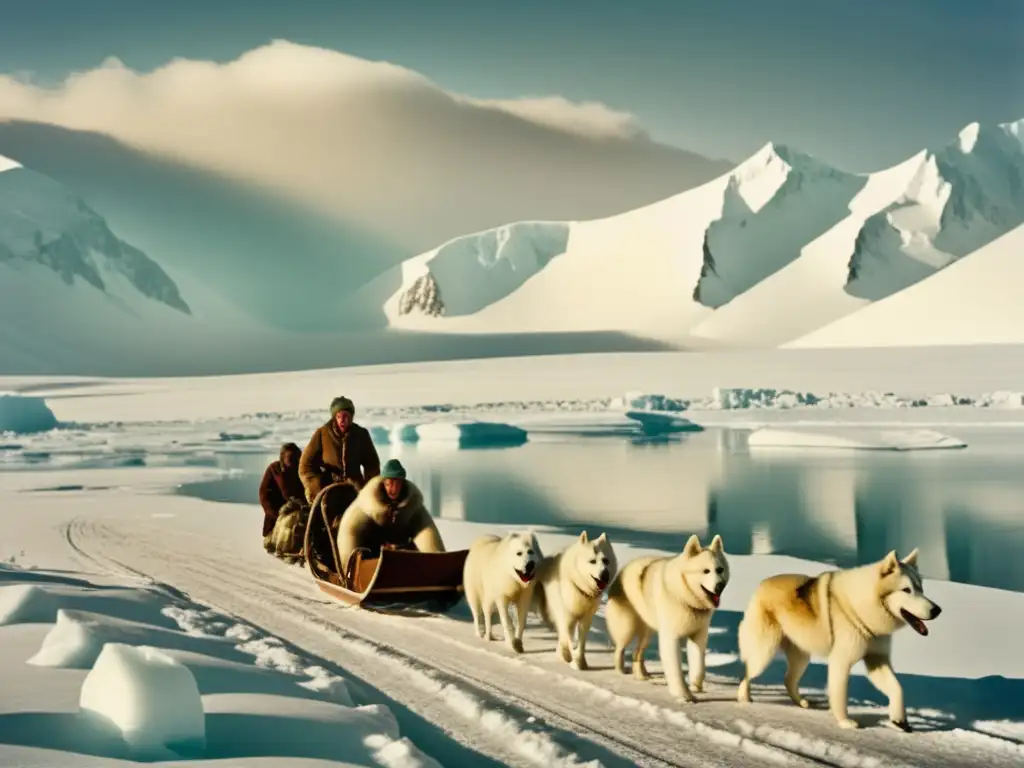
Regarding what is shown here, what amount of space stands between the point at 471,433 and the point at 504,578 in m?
24.7

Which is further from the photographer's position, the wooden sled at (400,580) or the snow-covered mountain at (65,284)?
the snow-covered mountain at (65,284)

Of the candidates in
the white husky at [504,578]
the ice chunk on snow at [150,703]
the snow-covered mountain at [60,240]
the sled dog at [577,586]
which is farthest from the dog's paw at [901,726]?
the snow-covered mountain at [60,240]

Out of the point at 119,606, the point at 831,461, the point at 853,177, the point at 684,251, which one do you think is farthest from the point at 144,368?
the point at 119,606

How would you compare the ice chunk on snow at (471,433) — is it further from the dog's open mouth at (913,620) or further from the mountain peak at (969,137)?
the mountain peak at (969,137)

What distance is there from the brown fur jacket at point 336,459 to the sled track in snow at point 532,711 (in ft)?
5.06

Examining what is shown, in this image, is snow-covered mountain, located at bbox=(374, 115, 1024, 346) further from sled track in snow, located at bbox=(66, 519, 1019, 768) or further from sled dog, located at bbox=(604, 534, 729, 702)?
sled dog, located at bbox=(604, 534, 729, 702)

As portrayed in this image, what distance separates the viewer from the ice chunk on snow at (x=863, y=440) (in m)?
25.1

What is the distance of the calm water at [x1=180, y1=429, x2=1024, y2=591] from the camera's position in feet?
39.8

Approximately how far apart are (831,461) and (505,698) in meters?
18.4

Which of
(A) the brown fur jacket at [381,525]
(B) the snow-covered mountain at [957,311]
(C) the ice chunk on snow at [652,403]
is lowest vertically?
(A) the brown fur jacket at [381,525]

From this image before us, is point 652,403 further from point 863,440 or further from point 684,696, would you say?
point 684,696

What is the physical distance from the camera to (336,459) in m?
9.83

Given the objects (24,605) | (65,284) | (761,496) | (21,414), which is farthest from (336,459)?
(65,284)

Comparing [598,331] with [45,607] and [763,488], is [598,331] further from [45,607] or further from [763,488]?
[45,607]
